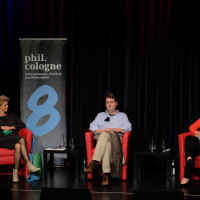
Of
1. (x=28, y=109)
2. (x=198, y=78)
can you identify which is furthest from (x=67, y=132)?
(x=198, y=78)

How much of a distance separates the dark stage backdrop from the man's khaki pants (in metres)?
1.27

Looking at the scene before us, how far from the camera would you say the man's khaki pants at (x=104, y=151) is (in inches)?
196

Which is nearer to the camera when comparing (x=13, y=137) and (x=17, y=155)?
(x=17, y=155)

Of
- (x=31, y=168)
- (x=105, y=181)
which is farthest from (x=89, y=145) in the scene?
(x=31, y=168)

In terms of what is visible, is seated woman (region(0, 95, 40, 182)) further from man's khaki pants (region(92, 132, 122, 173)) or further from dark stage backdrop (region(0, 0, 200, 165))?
dark stage backdrop (region(0, 0, 200, 165))

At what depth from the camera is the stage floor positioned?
4316 millimetres

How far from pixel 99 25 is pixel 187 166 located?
2767 millimetres

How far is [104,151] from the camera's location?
506 cm

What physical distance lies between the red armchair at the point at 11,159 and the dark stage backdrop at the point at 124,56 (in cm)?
127

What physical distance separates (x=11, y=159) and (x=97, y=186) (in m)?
1.21

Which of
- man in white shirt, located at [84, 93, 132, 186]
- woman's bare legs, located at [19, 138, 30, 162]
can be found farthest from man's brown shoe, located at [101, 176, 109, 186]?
woman's bare legs, located at [19, 138, 30, 162]

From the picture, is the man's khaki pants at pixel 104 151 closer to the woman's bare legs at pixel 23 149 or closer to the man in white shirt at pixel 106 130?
the man in white shirt at pixel 106 130

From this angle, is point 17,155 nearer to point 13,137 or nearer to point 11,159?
point 11,159

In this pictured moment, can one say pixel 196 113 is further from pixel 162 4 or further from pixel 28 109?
pixel 28 109
